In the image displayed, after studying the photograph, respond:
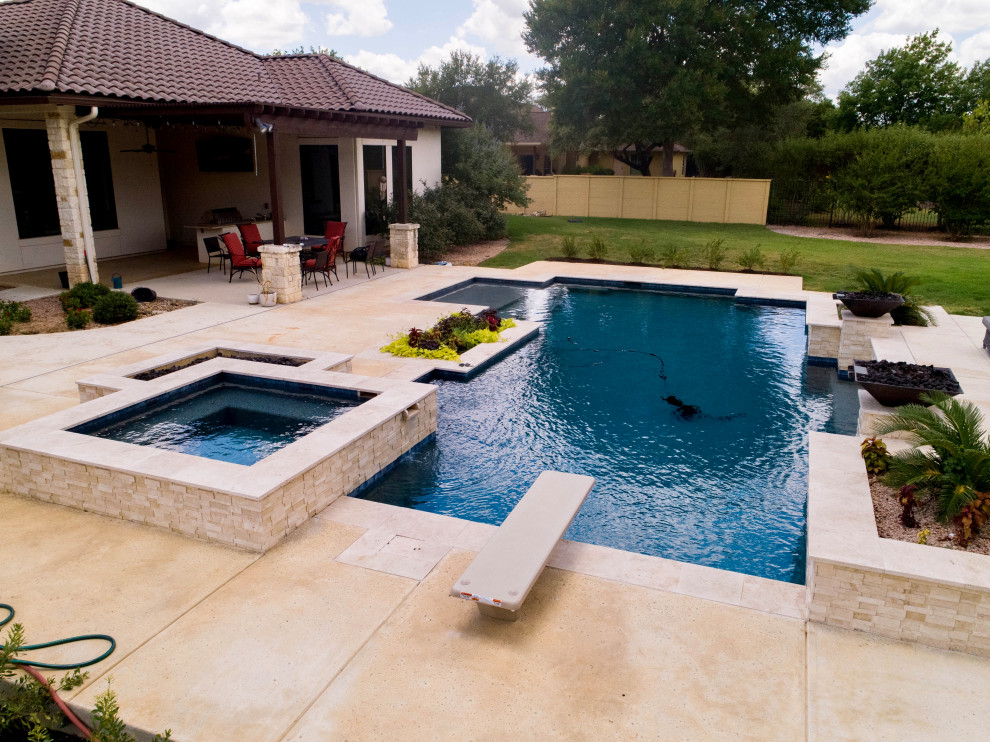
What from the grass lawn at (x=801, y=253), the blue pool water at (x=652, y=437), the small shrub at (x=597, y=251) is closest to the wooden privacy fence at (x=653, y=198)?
the grass lawn at (x=801, y=253)

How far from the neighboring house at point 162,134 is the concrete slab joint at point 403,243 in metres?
1.40

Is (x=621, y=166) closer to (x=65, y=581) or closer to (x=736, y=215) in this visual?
(x=736, y=215)

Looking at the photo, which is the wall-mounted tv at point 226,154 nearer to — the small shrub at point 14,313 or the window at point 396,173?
the window at point 396,173

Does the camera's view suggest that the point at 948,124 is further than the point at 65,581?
Yes

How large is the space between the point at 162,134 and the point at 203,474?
15.1 metres

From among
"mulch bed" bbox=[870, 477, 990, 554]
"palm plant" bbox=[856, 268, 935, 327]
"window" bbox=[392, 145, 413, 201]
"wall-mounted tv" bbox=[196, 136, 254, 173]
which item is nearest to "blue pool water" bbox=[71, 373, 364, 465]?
"mulch bed" bbox=[870, 477, 990, 554]

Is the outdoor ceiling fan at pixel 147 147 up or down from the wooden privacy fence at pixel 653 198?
up

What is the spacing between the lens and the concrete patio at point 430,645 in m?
3.46

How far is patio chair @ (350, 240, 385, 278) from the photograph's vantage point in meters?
14.1

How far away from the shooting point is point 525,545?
14.8ft

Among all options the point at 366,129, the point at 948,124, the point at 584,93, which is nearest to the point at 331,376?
the point at 366,129

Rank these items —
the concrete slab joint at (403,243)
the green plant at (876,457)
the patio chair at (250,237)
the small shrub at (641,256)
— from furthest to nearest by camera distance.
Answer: the small shrub at (641,256)
the concrete slab joint at (403,243)
the patio chair at (250,237)
the green plant at (876,457)

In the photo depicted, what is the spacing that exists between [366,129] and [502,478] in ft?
34.4

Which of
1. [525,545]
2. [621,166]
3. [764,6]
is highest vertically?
[764,6]
